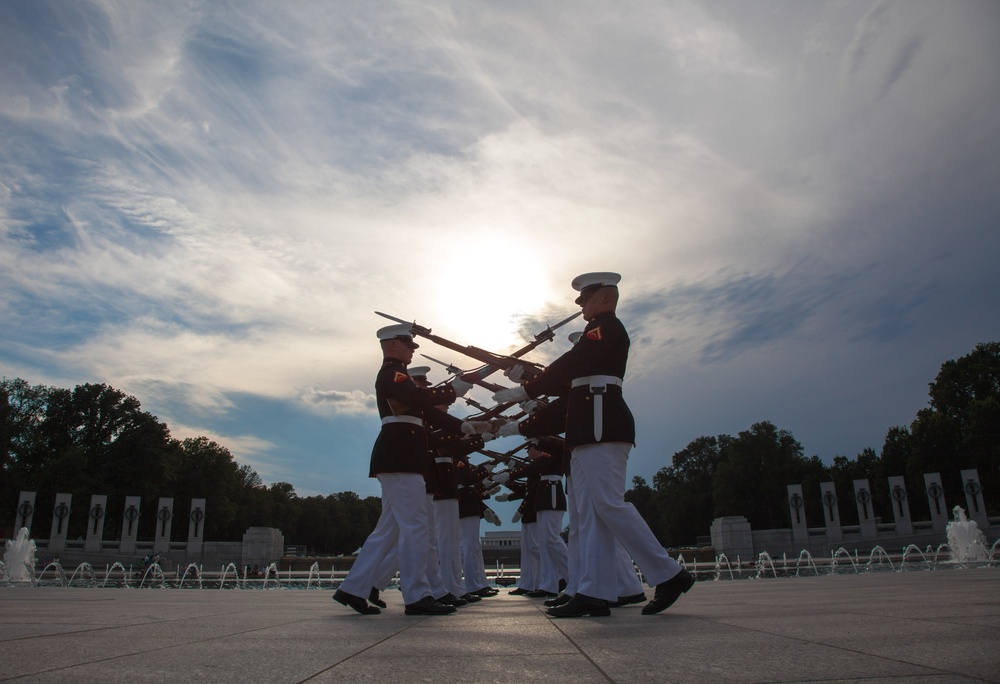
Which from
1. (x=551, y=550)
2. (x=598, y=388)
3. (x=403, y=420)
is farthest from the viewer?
(x=551, y=550)

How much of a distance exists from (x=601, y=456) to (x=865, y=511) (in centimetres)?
4598

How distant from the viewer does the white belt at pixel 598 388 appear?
6090 millimetres

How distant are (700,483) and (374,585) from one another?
8673cm

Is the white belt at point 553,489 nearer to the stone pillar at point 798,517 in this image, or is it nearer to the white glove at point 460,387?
the white glove at point 460,387

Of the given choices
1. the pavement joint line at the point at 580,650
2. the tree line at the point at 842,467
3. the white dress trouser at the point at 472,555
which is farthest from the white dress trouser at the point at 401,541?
the tree line at the point at 842,467

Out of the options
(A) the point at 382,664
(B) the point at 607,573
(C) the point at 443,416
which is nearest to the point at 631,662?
(A) the point at 382,664

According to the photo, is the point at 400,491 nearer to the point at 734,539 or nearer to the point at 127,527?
the point at 734,539

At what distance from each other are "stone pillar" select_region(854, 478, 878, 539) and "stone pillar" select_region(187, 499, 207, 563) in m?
41.7

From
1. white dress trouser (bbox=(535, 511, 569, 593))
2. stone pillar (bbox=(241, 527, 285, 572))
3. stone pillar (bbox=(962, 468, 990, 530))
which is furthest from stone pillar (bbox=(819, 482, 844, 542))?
white dress trouser (bbox=(535, 511, 569, 593))

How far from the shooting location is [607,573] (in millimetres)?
5898

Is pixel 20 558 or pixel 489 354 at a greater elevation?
pixel 489 354

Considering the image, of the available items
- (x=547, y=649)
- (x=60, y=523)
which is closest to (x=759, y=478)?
(x=60, y=523)

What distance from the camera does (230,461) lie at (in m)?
71.5

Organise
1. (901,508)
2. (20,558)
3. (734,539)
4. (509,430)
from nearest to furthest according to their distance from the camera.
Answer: (509,430), (20,558), (901,508), (734,539)
